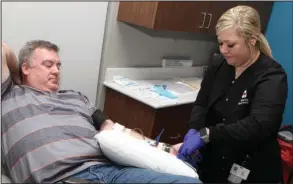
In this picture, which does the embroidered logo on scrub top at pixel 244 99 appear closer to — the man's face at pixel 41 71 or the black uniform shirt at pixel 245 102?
the black uniform shirt at pixel 245 102

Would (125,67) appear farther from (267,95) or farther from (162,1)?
(267,95)

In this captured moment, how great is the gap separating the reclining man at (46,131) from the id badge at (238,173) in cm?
48

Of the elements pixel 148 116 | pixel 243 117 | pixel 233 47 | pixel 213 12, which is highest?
pixel 213 12

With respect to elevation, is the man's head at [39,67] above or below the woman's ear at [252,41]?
below

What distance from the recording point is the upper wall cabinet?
2.44 meters

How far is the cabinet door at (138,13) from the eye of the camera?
7.98 ft

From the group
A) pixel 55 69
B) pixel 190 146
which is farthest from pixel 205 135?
pixel 55 69

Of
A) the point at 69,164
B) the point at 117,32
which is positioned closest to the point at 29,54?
the point at 69,164

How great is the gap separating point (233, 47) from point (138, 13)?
107 centimetres

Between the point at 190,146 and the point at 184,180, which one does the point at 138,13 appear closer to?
the point at 190,146

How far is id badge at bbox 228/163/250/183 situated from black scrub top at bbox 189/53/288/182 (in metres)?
0.02

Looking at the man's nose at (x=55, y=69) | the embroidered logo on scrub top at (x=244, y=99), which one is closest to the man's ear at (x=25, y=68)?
the man's nose at (x=55, y=69)

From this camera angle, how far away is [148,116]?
99.8 inches

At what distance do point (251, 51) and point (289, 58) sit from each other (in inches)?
86.1
